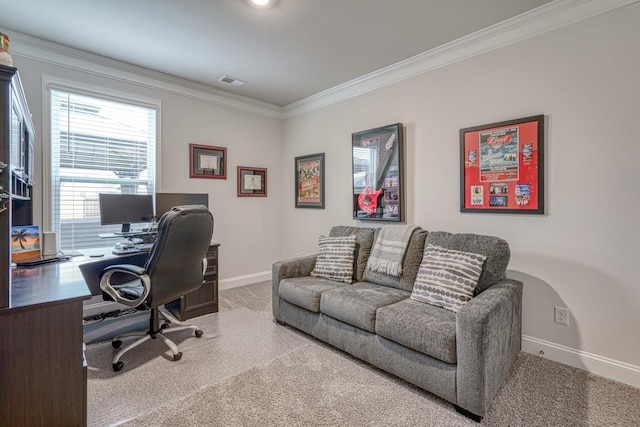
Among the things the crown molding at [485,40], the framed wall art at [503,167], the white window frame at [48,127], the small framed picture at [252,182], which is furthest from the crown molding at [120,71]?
the framed wall art at [503,167]

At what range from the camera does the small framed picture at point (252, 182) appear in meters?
4.29

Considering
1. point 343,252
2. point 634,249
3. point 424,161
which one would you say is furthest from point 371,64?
point 634,249

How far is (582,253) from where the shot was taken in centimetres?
220

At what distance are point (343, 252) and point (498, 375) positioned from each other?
4.96 ft

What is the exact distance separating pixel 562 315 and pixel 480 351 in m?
1.13

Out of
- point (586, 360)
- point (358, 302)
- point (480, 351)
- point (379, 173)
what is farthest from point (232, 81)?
point (586, 360)

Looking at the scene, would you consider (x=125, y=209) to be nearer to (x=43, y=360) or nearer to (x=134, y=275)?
(x=134, y=275)

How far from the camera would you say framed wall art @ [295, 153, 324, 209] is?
4.12 m

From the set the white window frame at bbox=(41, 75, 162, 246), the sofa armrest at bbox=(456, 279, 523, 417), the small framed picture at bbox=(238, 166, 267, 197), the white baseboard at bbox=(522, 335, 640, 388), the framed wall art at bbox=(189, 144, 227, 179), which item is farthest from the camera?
the small framed picture at bbox=(238, 166, 267, 197)

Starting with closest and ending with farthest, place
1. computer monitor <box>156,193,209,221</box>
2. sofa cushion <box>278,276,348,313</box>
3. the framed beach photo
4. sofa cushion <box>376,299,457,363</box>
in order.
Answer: sofa cushion <box>376,299,457,363</box> < the framed beach photo < sofa cushion <box>278,276,348,313</box> < computer monitor <box>156,193,209,221</box>

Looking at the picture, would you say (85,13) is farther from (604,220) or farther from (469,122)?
(604,220)

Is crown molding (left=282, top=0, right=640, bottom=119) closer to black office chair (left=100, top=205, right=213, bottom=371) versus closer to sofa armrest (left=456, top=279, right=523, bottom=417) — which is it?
sofa armrest (left=456, top=279, right=523, bottom=417)

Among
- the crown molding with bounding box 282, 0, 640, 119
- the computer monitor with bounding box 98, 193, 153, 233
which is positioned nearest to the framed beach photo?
the computer monitor with bounding box 98, 193, 153, 233

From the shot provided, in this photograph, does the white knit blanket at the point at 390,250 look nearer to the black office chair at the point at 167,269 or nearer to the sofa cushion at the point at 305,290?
the sofa cushion at the point at 305,290
